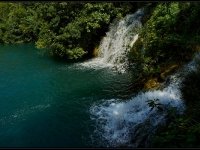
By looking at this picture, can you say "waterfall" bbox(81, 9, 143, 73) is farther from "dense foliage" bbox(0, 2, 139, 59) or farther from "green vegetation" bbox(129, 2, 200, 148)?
"green vegetation" bbox(129, 2, 200, 148)

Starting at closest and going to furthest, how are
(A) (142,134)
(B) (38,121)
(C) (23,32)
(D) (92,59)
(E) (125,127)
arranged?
(A) (142,134) → (E) (125,127) → (B) (38,121) → (D) (92,59) → (C) (23,32)

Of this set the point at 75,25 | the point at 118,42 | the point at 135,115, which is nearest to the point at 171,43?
the point at 135,115

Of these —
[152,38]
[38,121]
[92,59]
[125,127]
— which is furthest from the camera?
[92,59]

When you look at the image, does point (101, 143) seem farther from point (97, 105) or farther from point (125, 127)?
point (97, 105)

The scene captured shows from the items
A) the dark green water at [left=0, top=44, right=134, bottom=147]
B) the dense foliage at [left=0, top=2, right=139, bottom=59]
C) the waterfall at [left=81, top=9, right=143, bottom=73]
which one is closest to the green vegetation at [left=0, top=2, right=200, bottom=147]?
the dense foliage at [left=0, top=2, right=139, bottom=59]

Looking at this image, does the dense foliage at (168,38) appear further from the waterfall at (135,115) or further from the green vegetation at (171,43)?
the waterfall at (135,115)

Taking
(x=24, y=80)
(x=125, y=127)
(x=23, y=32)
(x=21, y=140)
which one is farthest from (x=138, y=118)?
(x=23, y=32)

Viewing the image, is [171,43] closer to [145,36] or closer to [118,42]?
[145,36]
